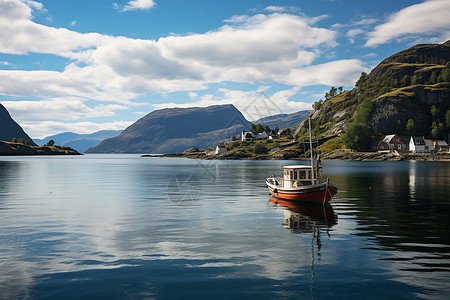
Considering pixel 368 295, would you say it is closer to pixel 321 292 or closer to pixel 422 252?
pixel 321 292

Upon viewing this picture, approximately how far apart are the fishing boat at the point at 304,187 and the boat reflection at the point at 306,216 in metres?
0.96

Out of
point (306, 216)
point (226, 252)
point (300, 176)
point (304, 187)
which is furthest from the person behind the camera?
point (300, 176)

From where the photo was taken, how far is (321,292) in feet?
55.7

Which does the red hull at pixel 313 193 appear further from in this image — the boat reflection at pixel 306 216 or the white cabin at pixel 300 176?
the white cabin at pixel 300 176

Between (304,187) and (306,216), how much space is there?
6.97m

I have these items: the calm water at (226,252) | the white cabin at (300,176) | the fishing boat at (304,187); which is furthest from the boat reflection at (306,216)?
the white cabin at (300,176)

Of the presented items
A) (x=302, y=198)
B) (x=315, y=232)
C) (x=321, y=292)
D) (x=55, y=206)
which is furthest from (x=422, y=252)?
(x=55, y=206)

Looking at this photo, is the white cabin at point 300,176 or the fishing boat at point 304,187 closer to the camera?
the fishing boat at point 304,187

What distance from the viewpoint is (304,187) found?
45.0 metres

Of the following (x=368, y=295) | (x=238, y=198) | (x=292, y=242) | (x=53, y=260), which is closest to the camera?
(x=368, y=295)

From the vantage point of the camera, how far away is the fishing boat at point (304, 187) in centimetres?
4359

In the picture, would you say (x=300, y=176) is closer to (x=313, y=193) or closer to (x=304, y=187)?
(x=304, y=187)

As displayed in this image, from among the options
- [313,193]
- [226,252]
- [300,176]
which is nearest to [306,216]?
[313,193]

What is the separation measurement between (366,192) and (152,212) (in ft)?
129
